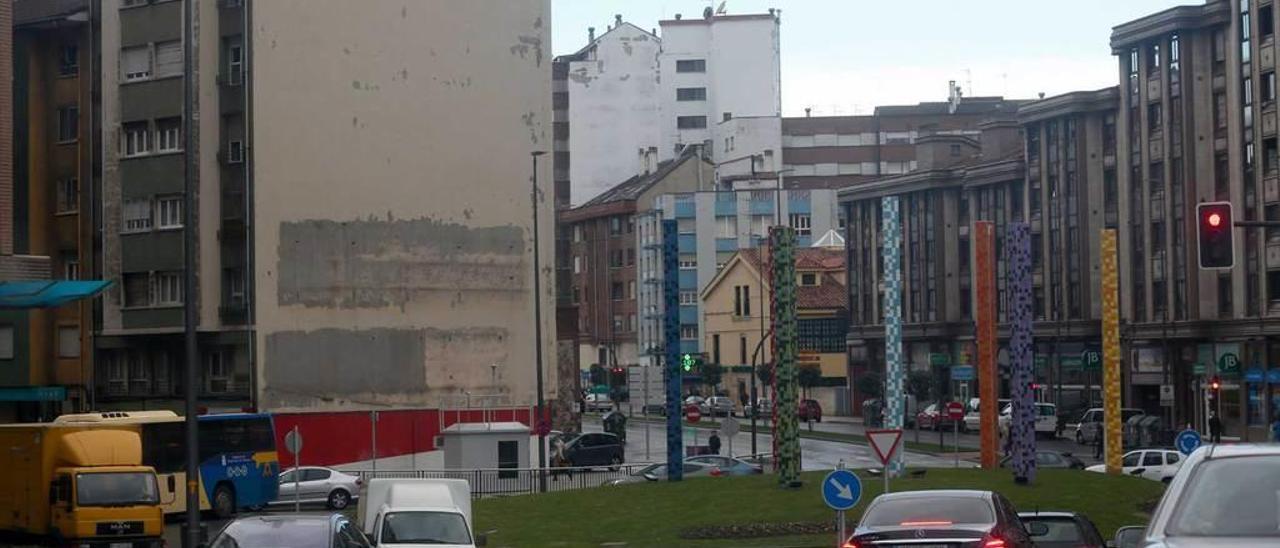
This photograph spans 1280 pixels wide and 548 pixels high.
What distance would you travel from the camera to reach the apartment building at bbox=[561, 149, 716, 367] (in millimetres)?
133750

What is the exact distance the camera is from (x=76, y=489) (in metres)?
36.2

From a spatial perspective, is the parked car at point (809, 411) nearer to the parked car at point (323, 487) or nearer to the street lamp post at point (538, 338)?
the street lamp post at point (538, 338)

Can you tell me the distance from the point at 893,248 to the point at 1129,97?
126ft

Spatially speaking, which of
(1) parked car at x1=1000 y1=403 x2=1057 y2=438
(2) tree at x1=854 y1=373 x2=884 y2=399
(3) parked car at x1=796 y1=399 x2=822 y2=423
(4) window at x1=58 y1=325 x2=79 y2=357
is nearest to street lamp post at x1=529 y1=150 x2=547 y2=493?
(4) window at x1=58 y1=325 x2=79 y2=357

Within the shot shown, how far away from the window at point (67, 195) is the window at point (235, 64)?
848cm

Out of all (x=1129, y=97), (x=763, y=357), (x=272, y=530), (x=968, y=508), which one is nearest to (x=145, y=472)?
(x=272, y=530)

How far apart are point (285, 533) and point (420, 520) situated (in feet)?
27.4

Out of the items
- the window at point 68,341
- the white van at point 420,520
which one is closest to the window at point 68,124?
the window at point 68,341

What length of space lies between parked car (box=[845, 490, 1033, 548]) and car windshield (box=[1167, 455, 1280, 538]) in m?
6.73

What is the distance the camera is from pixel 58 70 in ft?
231

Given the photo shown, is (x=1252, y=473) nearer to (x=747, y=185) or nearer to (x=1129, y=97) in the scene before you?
(x=1129, y=97)

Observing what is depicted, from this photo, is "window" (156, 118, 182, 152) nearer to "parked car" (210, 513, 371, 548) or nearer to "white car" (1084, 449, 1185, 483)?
"white car" (1084, 449, 1185, 483)

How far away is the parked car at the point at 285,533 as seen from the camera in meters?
18.2

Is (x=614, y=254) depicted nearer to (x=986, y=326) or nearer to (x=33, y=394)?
(x=33, y=394)
